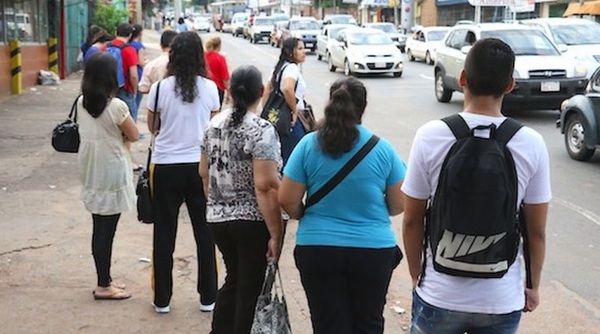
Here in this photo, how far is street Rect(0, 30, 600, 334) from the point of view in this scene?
4918 millimetres

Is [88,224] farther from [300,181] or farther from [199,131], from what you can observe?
[300,181]

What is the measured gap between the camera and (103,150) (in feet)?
16.1

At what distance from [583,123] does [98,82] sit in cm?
747

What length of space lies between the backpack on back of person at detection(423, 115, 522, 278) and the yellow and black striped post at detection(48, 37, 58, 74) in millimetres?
20012

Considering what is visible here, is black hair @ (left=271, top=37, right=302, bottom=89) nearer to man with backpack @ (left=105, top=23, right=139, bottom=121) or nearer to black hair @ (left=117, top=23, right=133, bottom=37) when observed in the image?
man with backpack @ (left=105, top=23, right=139, bottom=121)

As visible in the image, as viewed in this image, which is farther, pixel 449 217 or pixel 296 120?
pixel 296 120

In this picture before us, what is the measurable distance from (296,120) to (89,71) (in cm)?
241

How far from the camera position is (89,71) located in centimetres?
481

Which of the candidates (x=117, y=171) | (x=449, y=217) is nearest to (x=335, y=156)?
(x=449, y=217)

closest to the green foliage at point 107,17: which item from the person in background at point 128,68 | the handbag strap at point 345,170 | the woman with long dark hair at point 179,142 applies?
the person in background at point 128,68

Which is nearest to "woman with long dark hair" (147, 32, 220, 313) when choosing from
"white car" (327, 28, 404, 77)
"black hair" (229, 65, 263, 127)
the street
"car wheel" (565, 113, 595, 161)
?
the street

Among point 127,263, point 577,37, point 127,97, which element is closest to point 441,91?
point 577,37

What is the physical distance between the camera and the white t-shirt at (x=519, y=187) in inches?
102

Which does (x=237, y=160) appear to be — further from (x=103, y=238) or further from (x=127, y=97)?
(x=127, y=97)
